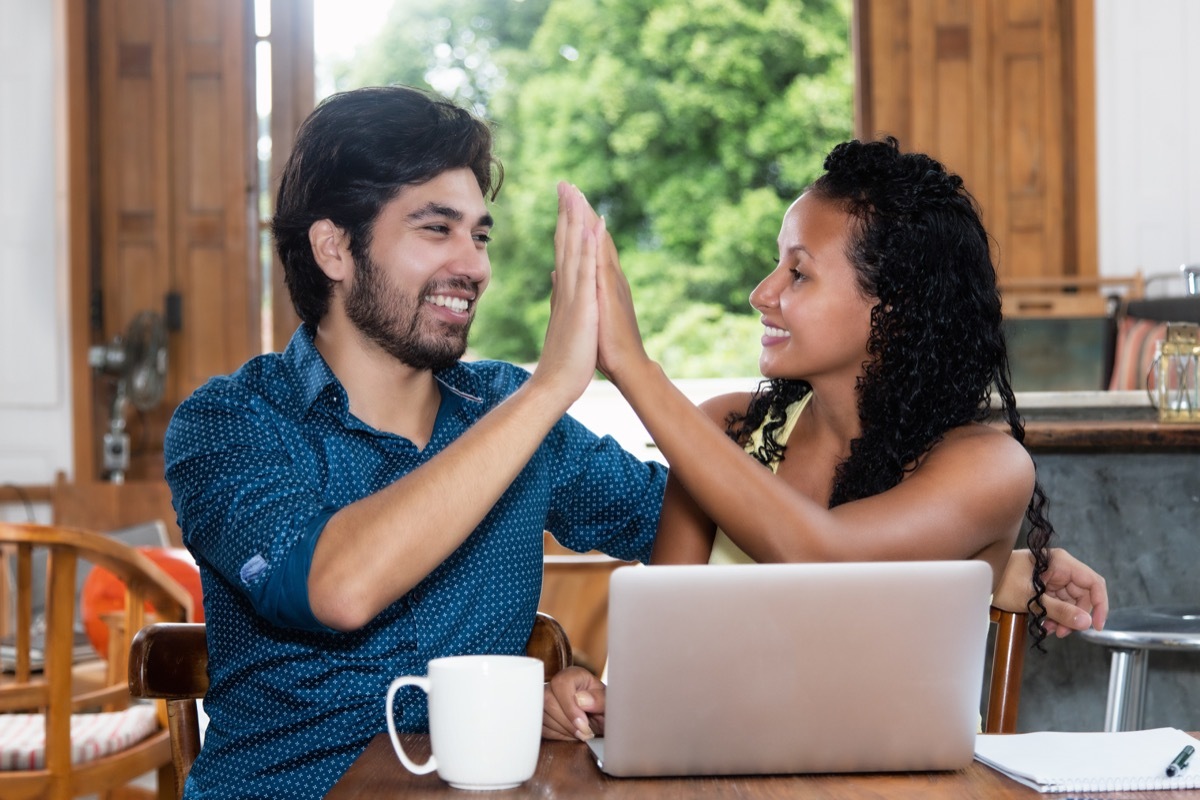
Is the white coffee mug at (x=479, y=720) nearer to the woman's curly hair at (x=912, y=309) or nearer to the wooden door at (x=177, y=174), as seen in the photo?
the woman's curly hair at (x=912, y=309)

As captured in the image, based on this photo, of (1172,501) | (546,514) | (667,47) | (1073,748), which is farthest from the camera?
(667,47)

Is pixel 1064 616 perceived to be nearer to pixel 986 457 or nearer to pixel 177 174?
pixel 986 457

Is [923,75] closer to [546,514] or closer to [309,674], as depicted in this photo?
[546,514]

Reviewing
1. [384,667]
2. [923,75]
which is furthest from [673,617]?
[923,75]

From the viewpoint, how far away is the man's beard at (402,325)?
1505 millimetres

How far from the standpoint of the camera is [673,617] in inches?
34.8

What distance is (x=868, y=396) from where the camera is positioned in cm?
152

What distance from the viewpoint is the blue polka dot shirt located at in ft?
3.97

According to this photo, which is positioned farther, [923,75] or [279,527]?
[923,75]

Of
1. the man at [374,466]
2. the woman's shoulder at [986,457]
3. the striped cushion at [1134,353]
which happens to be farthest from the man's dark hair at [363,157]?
the striped cushion at [1134,353]

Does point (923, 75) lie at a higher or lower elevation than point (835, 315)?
higher

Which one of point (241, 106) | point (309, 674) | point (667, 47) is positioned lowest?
point (309, 674)

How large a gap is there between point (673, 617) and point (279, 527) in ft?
1.46

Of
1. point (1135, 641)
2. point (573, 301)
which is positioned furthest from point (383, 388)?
point (1135, 641)
